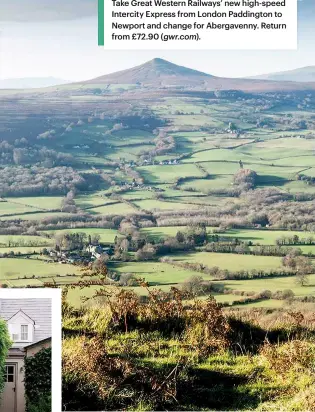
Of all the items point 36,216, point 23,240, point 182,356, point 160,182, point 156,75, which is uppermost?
point 156,75

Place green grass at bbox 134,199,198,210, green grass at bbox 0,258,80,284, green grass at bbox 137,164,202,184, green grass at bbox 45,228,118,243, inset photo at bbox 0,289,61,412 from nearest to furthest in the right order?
inset photo at bbox 0,289,61,412
green grass at bbox 0,258,80,284
green grass at bbox 45,228,118,243
green grass at bbox 134,199,198,210
green grass at bbox 137,164,202,184

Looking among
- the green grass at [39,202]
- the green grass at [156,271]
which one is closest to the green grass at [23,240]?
the green grass at [39,202]

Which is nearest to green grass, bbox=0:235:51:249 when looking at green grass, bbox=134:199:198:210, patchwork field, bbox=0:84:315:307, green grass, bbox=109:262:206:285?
patchwork field, bbox=0:84:315:307

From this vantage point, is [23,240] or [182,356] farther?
[23,240]

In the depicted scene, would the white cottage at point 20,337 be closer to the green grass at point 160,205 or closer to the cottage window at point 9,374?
the cottage window at point 9,374

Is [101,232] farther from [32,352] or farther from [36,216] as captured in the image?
[32,352]

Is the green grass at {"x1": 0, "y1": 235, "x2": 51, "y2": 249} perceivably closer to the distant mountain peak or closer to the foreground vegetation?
the foreground vegetation

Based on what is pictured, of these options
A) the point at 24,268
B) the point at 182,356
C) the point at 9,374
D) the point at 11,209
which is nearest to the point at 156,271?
the point at 182,356
